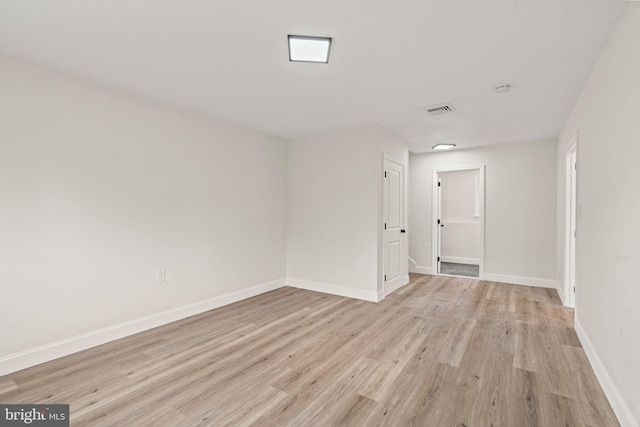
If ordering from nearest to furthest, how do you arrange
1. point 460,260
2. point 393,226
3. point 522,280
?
point 393,226 → point 522,280 → point 460,260

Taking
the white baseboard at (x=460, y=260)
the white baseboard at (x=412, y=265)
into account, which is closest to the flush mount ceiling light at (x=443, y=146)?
the white baseboard at (x=412, y=265)

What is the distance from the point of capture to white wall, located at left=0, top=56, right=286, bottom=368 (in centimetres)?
240

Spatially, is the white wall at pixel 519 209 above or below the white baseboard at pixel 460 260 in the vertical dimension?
above

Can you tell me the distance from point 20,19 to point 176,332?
278cm

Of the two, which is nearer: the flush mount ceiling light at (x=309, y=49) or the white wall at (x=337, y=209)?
the flush mount ceiling light at (x=309, y=49)

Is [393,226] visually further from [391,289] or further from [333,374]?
[333,374]

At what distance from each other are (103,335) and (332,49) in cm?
325

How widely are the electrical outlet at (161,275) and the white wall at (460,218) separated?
6478 millimetres

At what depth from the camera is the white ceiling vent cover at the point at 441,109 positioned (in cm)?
340

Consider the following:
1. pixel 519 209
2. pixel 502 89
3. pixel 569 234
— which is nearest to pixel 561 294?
pixel 569 234

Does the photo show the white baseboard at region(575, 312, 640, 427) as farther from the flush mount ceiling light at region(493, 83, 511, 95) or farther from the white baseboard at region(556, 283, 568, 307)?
the flush mount ceiling light at region(493, 83, 511, 95)

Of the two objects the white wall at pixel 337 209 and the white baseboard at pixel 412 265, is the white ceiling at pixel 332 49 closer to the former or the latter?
the white wall at pixel 337 209

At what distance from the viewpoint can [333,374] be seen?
2326mm

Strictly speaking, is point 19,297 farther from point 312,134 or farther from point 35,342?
point 312,134
